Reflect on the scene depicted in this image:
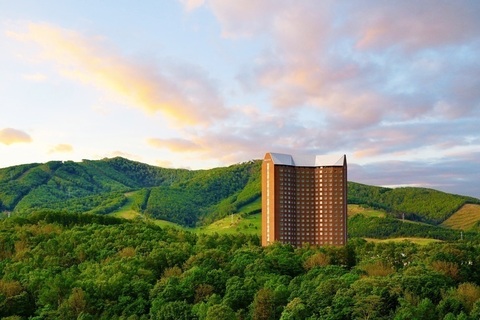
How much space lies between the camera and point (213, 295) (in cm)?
8462

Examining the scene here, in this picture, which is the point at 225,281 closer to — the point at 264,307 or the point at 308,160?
the point at 264,307

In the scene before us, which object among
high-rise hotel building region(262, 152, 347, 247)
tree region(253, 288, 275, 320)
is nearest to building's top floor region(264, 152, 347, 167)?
high-rise hotel building region(262, 152, 347, 247)

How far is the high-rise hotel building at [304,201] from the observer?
502 ft

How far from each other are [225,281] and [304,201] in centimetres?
6562

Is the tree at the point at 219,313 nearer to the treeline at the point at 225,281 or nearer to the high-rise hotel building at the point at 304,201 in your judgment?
the treeline at the point at 225,281

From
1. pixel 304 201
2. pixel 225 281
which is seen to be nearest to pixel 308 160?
pixel 304 201

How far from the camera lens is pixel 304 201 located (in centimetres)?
15650

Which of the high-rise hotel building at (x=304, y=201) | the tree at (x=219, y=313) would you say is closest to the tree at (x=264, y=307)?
the tree at (x=219, y=313)

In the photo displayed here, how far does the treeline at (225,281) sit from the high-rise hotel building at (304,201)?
85.8ft

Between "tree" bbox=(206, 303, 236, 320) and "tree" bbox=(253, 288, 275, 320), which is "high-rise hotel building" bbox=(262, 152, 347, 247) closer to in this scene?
"tree" bbox=(253, 288, 275, 320)

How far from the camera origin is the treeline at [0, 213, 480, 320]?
7856cm

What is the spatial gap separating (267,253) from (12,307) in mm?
46769

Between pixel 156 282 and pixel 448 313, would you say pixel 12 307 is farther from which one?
pixel 448 313

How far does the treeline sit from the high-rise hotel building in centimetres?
2614
